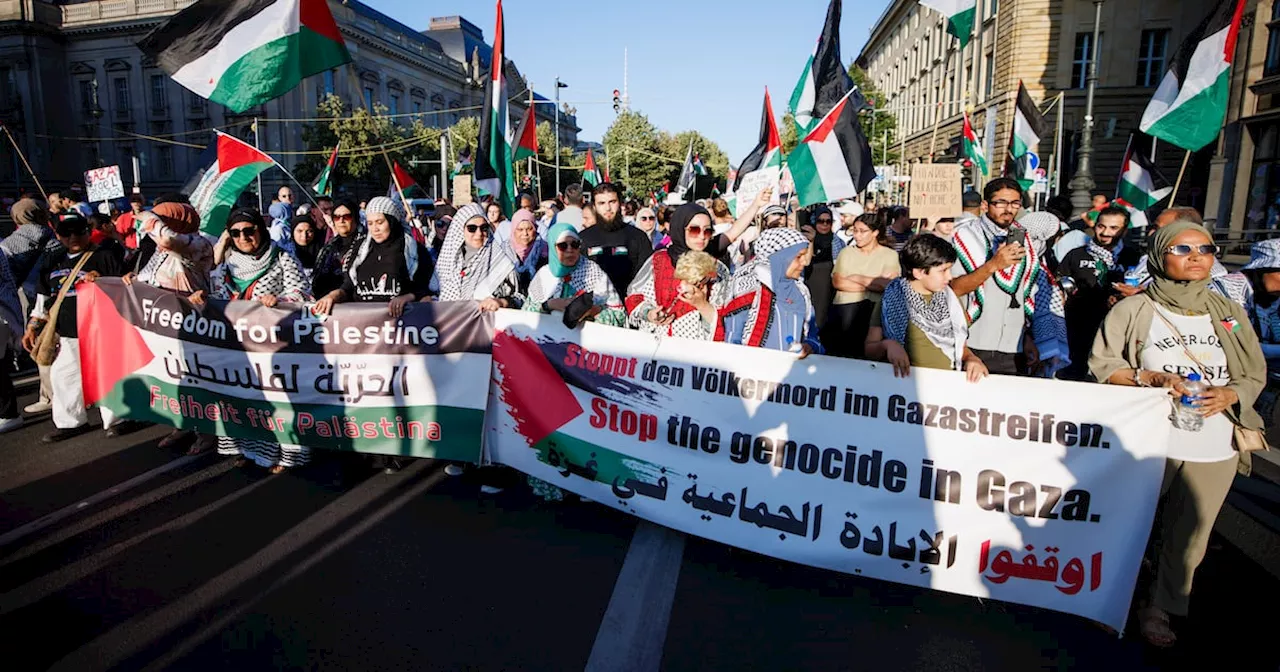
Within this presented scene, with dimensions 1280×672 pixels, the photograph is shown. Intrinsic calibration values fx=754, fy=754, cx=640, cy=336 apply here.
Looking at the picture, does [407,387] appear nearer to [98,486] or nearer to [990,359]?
[98,486]

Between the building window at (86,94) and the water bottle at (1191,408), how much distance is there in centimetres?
7094

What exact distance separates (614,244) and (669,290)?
1971mm

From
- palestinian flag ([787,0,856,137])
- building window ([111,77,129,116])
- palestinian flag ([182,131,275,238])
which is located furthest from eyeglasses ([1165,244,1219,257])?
building window ([111,77,129,116])

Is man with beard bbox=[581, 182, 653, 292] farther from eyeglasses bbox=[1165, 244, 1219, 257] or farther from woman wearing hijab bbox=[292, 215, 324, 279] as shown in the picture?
eyeglasses bbox=[1165, 244, 1219, 257]

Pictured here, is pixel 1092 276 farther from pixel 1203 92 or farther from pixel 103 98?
pixel 103 98

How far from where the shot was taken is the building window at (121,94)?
55781mm

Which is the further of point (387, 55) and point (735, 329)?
point (387, 55)

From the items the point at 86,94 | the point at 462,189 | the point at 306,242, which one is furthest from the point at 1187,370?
the point at 86,94

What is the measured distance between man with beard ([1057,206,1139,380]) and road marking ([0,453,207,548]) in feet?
21.1

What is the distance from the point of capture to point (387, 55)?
6381 centimetres

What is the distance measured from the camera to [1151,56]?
3067 centimetres

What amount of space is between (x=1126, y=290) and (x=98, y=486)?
684cm

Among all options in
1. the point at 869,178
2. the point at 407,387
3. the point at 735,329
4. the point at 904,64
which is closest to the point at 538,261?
the point at 407,387

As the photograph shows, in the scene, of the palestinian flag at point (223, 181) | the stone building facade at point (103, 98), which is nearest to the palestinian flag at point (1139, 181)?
the palestinian flag at point (223, 181)
